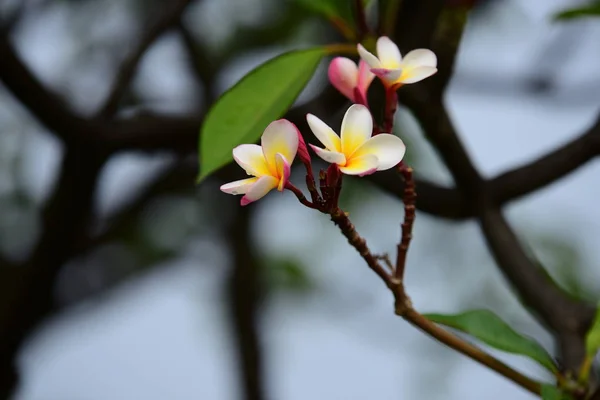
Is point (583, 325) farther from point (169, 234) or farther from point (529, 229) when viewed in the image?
point (169, 234)

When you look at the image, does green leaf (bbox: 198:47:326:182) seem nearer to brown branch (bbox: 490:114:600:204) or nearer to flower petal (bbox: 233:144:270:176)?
flower petal (bbox: 233:144:270:176)

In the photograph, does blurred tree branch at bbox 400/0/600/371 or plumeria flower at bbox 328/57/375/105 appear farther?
blurred tree branch at bbox 400/0/600/371

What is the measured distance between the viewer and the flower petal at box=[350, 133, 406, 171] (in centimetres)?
27

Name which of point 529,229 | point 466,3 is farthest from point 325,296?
point 466,3

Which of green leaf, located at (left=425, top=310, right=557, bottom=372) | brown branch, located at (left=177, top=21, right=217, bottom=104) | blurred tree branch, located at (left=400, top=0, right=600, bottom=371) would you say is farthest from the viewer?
brown branch, located at (left=177, top=21, right=217, bottom=104)

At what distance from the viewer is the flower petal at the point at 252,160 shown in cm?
27

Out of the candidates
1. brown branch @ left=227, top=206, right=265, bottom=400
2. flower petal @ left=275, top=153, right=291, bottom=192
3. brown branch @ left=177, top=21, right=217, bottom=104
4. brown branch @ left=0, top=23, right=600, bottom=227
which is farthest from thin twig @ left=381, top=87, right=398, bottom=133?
brown branch @ left=227, top=206, right=265, bottom=400

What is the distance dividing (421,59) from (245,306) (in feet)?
4.36

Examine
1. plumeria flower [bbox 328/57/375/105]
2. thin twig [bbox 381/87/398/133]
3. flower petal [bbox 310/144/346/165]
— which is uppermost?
flower petal [bbox 310/144/346/165]

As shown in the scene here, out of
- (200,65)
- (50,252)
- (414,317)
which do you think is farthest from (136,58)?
(414,317)

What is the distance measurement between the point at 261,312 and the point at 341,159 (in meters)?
1.52

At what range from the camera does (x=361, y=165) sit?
27cm

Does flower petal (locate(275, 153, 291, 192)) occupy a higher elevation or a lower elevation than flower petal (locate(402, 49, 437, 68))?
higher

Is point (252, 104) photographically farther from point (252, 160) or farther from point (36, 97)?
point (36, 97)
